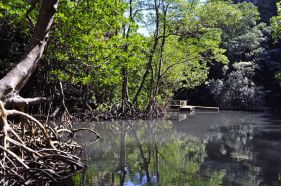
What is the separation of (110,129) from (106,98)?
668cm

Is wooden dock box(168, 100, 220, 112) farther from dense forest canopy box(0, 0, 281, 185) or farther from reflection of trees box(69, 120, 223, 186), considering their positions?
reflection of trees box(69, 120, 223, 186)

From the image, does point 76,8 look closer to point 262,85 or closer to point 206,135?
point 206,135

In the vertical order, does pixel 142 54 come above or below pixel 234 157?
above

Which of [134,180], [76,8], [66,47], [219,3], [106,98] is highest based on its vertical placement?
[219,3]

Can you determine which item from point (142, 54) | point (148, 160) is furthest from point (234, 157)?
point (142, 54)

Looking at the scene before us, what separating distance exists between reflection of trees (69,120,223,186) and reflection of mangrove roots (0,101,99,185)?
51 cm

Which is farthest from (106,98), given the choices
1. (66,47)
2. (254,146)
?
(254,146)

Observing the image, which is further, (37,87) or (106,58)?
(37,87)

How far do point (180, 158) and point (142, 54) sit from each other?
28.5ft

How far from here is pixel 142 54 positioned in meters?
18.4

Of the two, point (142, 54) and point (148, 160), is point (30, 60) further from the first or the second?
point (142, 54)

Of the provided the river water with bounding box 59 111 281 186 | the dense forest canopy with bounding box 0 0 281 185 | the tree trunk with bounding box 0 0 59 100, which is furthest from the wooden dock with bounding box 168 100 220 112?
the tree trunk with bounding box 0 0 59 100

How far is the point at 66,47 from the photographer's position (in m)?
13.6

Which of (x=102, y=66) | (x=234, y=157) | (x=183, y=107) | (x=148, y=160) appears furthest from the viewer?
(x=183, y=107)
